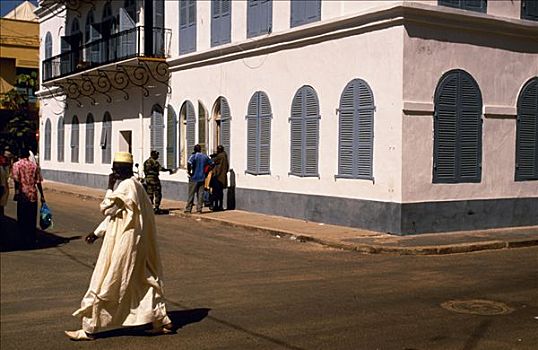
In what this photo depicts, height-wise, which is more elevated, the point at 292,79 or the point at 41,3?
the point at 41,3

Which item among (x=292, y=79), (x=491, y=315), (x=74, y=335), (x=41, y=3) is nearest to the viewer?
(x=74, y=335)

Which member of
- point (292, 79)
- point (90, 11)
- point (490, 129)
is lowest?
point (490, 129)

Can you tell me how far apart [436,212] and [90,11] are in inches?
792

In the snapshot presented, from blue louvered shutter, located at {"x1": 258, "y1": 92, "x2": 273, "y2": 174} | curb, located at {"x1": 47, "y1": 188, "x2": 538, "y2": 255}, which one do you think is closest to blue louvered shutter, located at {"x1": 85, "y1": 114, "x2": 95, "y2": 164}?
blue louvered shutter, located at {"x1": 258, "y1": 92, "x2": 273, "y2": 174}

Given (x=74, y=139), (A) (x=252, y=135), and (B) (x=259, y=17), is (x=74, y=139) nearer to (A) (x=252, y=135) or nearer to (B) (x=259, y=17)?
(A) (x=252, y=135)

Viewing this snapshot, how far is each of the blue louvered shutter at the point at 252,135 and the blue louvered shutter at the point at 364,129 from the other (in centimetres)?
418

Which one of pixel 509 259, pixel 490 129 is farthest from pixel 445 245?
pixel 490 129

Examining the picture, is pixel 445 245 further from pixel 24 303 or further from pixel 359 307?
pixel 24 303

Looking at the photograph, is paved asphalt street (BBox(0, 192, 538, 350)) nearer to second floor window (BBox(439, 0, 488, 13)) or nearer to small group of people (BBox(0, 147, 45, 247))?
small group of people (BBox(0, 147, 45, 247))

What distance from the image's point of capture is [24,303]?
8.84m

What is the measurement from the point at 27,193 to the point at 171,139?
10.6 m

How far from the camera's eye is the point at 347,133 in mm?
16031

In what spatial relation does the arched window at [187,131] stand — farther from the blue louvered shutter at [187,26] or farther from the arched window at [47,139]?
the arched window at [47,139]

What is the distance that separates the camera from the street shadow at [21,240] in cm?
1352
